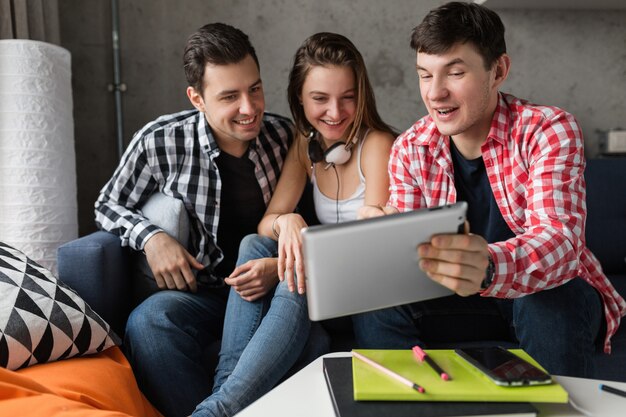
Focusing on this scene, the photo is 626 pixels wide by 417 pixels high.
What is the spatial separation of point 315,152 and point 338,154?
65 millimetres

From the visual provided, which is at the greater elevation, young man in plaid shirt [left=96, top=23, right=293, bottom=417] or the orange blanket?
young man in plaid shirt [left=96, top=23, right=293, bottom=417]

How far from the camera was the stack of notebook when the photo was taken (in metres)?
0.74

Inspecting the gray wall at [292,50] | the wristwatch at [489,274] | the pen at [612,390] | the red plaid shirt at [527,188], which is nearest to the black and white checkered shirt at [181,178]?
the red plaid shirt at [527,188]

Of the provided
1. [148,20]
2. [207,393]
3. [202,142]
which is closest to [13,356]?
[207,393]

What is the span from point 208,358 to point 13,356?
464 mm

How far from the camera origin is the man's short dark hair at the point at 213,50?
165cm

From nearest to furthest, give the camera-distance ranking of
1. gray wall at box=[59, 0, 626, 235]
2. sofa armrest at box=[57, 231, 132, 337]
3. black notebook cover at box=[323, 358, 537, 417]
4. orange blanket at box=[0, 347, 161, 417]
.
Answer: black notebook cover at box=[323, 358, 537, 417], orange blanket at box=[0, 347, 161, 417], sofa armrest at box=[57, 231, 132, 337], gray wall at box=[59, 0, 626, 235]

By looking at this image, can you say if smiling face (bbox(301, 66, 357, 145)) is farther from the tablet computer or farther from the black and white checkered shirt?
the tablet computer

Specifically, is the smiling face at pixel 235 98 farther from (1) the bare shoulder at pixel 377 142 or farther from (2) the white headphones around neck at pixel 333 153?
(1) the bare shoulder at pixel 377 142

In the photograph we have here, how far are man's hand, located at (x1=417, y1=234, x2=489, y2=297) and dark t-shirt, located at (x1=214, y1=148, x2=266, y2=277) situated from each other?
94cm

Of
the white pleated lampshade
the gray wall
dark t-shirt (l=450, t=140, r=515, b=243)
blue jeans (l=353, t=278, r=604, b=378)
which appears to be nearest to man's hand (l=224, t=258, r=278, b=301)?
blue jeans (l=353, t=278, r=604, b=378)

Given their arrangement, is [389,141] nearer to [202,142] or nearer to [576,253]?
[202,142]

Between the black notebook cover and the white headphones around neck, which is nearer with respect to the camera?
the black notebook cover

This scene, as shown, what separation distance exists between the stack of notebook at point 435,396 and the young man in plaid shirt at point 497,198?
0.59 feet
